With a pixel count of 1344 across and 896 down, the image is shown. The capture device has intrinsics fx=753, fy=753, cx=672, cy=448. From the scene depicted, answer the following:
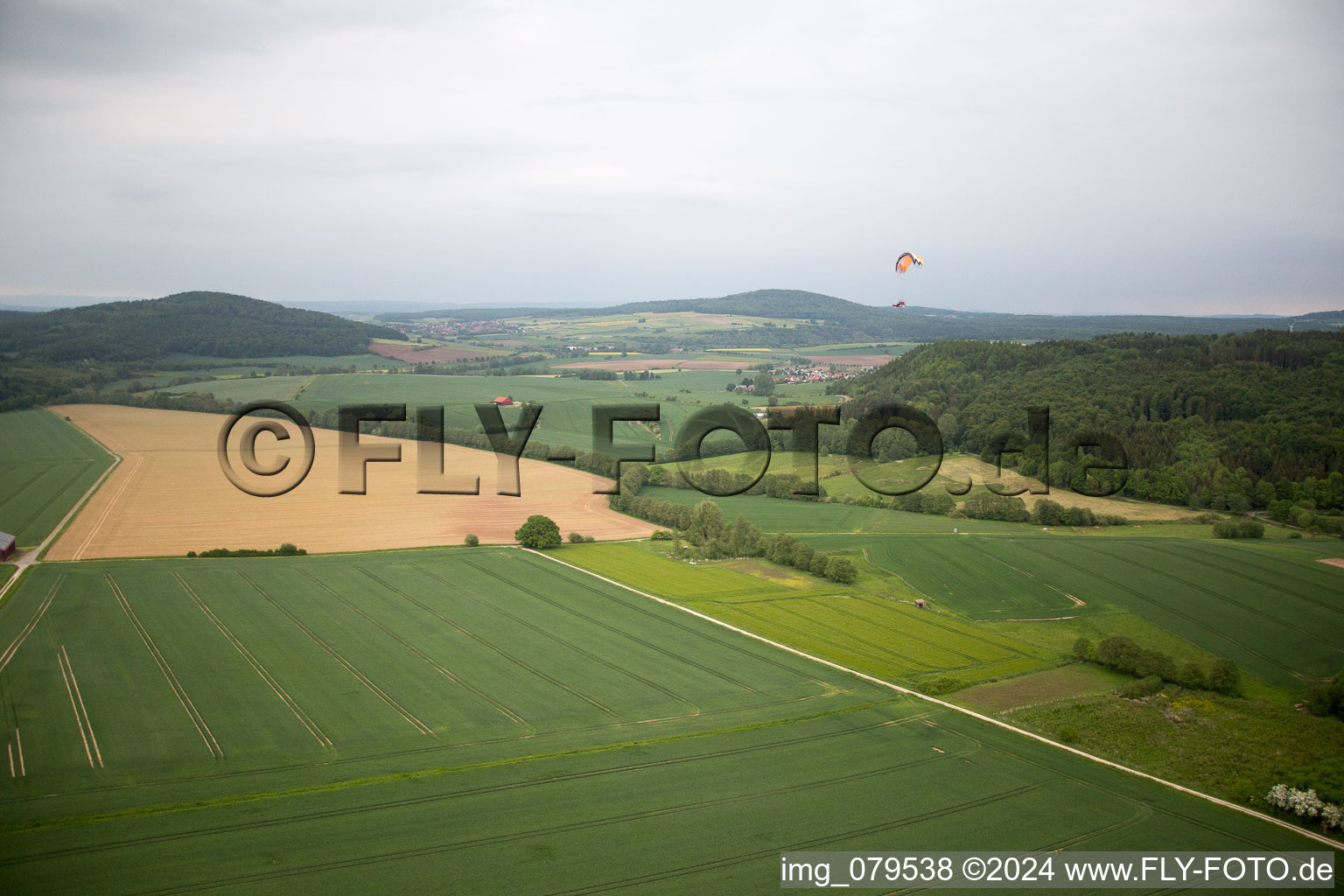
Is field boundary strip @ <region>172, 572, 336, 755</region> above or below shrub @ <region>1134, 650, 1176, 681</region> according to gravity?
above

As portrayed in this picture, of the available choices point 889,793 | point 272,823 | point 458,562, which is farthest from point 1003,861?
point 458,562

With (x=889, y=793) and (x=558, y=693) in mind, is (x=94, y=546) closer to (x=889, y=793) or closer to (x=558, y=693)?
(x=558, y=693)

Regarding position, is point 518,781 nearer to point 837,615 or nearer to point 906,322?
point 837,615

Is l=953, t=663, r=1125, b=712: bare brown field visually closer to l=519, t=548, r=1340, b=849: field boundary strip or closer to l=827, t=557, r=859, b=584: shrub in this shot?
l=519, t=548, r=1340, b=849: field boundary strip

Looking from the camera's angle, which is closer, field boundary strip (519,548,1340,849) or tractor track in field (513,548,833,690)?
field boundary strip (519,548,1340,849)

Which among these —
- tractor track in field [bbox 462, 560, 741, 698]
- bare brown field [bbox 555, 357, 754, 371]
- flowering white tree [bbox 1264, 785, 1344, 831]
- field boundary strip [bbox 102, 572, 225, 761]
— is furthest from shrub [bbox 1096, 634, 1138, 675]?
bare brown field [bbox 555, 357, 754, 371]

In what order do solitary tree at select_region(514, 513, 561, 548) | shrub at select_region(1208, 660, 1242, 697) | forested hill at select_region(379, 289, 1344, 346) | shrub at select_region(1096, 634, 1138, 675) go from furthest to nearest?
forested hill at select_region(379, 289, 1344, 346) < solitary tree at select_region(514, 513, 561, 548) < shrub at select_region(1096, 634, 1138, 675) < shrub at select_region(1208, 660, 1242, 697)

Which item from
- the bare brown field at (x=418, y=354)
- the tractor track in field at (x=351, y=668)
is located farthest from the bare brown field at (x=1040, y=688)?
the bare brown field at (x=418, y=354)
